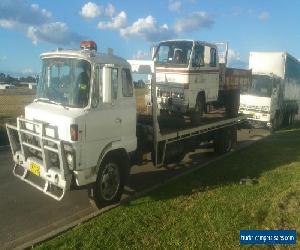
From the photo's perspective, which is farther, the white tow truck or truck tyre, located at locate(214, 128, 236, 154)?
truck tyre, located at locate(214, 128, 236, 154)

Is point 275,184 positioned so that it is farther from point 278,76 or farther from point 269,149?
point 278,76

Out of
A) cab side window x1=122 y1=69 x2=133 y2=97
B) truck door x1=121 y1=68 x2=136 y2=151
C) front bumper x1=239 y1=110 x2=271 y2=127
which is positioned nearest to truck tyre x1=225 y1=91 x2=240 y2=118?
front bumper x1=239 y1=110 x2=271 y2=127

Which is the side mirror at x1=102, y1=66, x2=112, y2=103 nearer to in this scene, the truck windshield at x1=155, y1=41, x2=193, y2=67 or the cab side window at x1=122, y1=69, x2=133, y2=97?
the cab side window at x1=122, y1=69, x2=133, y2=97

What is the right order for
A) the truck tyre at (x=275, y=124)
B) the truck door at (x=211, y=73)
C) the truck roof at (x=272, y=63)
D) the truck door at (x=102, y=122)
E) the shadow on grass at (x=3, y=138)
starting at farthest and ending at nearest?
the truck roof at (x=272, y=63) < the truck tyre at (x=275, y=124) < the shadow on grass at (x=3, y=138) < the truck door at (x=211, y=73) < the truck door at (x=102, y=122)

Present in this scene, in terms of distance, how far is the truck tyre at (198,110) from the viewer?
10680mm

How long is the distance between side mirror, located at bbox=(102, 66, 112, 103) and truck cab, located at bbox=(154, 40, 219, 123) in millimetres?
3860

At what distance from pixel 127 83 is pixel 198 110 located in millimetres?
3996

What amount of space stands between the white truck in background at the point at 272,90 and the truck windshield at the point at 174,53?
7228 mm

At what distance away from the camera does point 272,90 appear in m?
18.9

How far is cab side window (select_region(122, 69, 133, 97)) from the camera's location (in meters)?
7.31

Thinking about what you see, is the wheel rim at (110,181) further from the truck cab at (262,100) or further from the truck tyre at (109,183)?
the truck cab at (262,100)

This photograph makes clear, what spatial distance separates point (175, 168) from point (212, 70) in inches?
134

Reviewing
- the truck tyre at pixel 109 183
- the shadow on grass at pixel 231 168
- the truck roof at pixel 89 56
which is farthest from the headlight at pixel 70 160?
the shadow on grass at pixel 231 168

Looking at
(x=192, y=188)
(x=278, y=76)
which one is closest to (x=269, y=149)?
(x=192, y=188)
